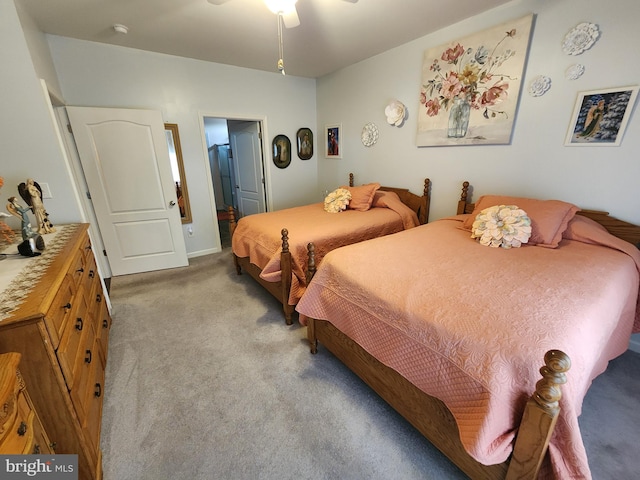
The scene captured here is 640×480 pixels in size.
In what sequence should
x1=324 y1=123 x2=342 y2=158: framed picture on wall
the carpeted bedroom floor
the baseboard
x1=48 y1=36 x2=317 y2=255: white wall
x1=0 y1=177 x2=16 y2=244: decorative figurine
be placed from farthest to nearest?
x1=324 y1=123 x2=342 y2=158: framed picture on wall < the baseboard < x1=48 y1=36 x2=317 y2=255: white wall < x1=0 y1=177 x2=16 y2=244: decorative figurine < the carpeted bedroom floor

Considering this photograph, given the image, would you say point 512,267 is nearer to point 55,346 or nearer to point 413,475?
point 413,475

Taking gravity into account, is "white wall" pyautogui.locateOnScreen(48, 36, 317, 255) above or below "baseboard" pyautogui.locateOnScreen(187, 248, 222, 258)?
above

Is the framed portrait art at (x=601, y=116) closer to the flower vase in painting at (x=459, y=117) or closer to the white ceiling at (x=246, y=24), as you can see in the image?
the flower vase in painting at (x=459, y=117)

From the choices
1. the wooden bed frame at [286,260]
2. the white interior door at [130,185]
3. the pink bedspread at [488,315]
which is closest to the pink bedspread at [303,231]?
the wooden bed frame at [286,260]

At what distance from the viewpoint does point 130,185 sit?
10.2ft

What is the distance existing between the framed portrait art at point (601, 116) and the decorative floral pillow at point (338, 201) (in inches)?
81.6

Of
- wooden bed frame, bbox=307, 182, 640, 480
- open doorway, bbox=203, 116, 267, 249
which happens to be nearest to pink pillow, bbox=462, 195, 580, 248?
wooden bed frame, bbox=307, 182, 640, 480

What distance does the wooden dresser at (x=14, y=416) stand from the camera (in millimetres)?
685

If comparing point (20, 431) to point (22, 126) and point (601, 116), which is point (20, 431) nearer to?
point (22, 126)

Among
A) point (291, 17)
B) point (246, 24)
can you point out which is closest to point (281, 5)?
point (291, 17)

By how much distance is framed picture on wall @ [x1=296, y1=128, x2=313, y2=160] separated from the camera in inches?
174

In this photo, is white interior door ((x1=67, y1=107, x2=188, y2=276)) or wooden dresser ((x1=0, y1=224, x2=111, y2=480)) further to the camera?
white interior door ((x1=67, y1=107, x2=188, y2=276))

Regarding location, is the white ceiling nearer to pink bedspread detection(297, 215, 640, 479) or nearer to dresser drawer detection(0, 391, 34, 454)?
pink bedspread detection(297, 215, 640, 479)

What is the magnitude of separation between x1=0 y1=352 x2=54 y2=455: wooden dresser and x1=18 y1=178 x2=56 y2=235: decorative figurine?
1.53 meters
